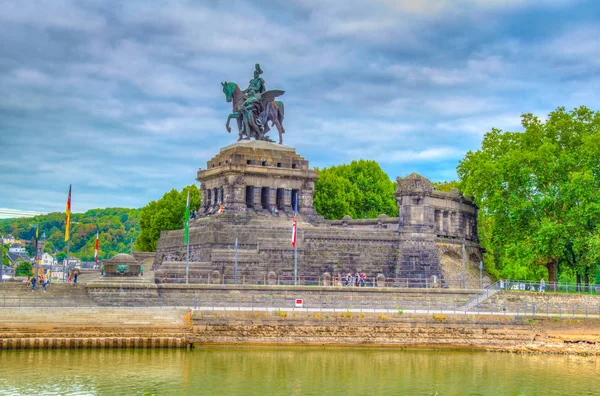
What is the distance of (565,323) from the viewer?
48.9 metres

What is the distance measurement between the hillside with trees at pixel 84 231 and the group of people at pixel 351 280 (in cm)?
11211

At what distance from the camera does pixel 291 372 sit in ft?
127

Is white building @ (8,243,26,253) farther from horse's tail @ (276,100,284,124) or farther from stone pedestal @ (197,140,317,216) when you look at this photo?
horse's tail @ (276,100,284,124)

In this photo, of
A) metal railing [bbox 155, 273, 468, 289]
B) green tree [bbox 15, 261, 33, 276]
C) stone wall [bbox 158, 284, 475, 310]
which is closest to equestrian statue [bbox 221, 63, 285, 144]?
metal railing [bbox 155, 273, 468, 289]

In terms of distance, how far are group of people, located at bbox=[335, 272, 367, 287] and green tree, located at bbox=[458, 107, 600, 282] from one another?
38.5 feet

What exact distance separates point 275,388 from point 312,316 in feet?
38.9

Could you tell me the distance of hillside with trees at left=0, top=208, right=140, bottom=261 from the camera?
16988 cm

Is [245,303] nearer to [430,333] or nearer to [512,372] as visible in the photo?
[430,333]

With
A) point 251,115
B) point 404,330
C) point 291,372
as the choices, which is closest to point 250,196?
point 251,115

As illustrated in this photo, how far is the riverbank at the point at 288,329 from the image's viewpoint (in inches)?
1719

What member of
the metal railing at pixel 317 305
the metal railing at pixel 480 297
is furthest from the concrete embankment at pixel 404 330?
Answer: the metal railing at pixel 480 297

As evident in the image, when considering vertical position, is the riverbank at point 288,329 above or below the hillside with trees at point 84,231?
below

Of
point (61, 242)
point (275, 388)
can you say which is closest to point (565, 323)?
point (275, 388)

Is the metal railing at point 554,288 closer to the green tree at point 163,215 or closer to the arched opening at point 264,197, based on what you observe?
the arched opening at point 264,197
